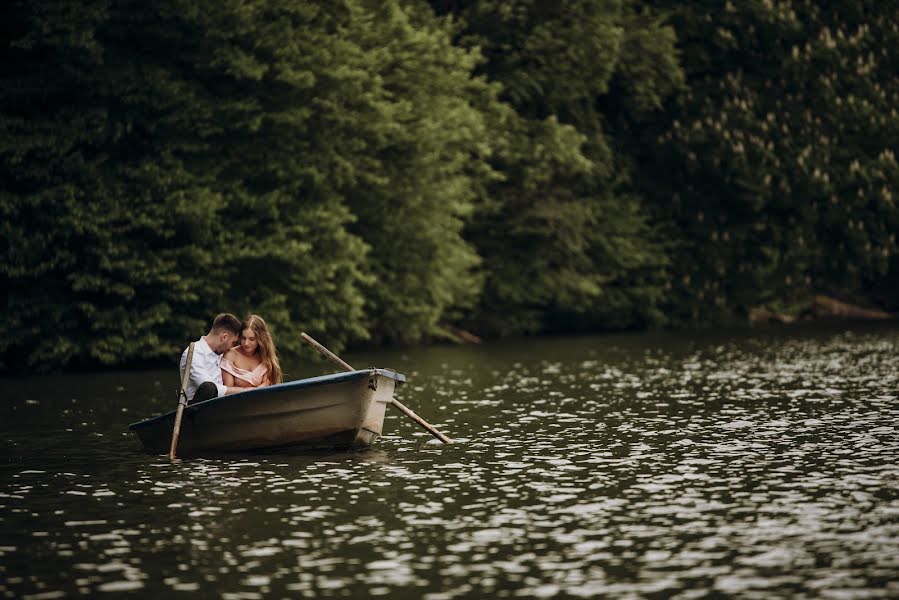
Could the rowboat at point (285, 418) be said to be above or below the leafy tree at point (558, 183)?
below

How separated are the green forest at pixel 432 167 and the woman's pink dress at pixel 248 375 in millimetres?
15308

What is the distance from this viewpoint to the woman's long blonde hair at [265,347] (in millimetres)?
19906

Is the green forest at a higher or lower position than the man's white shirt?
higher

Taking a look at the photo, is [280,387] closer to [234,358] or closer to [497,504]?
[234,358]

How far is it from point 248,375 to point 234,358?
37cm

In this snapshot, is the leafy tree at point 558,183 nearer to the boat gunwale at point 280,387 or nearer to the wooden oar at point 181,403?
the wooden oar at point 181,403

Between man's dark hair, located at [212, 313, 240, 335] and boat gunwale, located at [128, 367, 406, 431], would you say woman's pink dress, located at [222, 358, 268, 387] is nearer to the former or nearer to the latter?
man's dark hair, located at [212, 313, 240, 335]

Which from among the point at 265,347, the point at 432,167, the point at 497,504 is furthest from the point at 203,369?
the point at 432,167

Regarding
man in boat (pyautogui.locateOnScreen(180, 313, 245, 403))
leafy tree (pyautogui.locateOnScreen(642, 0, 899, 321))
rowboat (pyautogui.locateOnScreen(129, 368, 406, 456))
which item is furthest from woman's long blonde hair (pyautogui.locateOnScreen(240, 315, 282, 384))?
leafy tree (pyautogui.locateOnScreen(642, 0, 899, 321))

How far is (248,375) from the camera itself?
20.1 m

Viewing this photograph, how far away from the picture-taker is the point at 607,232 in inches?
2144

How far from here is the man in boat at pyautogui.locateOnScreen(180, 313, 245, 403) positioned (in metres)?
19.5

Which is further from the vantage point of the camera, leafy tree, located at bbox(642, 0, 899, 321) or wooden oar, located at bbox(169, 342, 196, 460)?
leafy tree, located at bbox(642, 0, 899, 321)

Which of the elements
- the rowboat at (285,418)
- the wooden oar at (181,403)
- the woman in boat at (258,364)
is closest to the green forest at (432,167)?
the woman in boat at (258,364)
